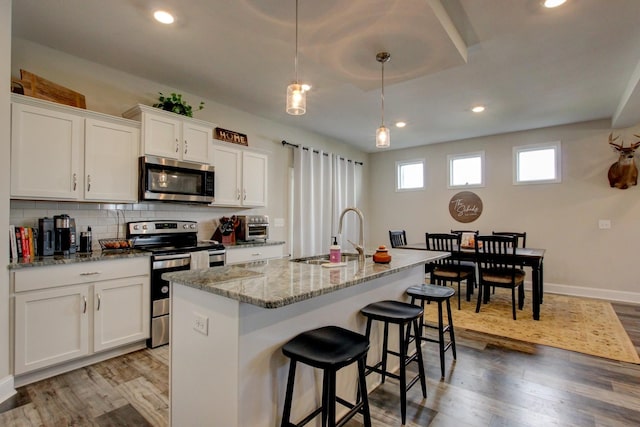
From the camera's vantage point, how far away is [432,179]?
248 inches

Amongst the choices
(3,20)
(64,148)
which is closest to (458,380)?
(64,148)

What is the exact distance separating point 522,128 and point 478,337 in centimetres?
364

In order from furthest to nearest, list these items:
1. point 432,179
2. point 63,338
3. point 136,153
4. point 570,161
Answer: point 432,179, point 570,161, point 136,153, point 63,338

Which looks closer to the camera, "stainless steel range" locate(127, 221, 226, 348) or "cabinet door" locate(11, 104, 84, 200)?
"cabinet door" locate(11, 104, 84, 200)

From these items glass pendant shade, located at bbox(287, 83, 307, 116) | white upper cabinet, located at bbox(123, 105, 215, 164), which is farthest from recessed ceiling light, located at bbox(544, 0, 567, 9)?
white upper cabinet, located at bbox(123, 105, 215, 164)

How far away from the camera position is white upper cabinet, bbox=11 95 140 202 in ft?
8.02

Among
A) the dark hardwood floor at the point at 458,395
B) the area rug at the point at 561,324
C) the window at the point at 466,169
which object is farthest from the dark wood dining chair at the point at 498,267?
the window at the point at 466,169

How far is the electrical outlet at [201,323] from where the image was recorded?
1.56 meters

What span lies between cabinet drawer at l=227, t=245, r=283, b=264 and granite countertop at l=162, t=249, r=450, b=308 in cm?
148

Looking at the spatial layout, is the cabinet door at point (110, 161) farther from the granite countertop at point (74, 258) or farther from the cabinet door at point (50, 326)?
the cabinet door at point (50, 326)

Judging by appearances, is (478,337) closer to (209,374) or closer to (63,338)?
(209,374)

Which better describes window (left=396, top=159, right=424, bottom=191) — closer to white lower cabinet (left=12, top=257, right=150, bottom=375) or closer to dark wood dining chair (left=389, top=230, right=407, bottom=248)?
dark wood dining chair (left=389, top=230, right=407, bottom=248)

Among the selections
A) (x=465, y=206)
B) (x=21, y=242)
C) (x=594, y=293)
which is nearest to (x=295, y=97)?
(x=21, y=242)

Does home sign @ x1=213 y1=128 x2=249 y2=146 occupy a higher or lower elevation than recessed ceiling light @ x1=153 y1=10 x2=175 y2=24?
lower
